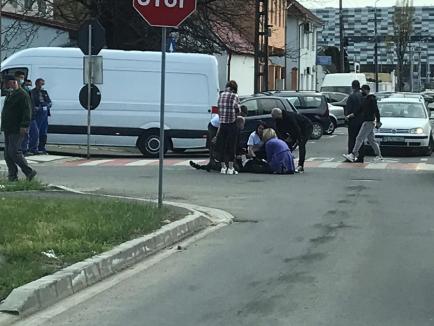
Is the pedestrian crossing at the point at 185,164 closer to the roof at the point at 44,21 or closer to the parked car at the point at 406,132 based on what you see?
the parked car at the point at 406,132

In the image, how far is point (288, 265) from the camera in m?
8.19

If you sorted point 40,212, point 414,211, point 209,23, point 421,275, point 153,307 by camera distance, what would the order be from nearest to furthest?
1. point 153,307
2. point 421,275
3. point 40,212
4. point 414,211
5. point 209,23

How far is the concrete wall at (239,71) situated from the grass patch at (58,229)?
3077cm

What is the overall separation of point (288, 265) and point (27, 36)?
2553 cm

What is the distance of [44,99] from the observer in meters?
19.3

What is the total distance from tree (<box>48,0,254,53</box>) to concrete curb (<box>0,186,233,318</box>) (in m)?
18.2

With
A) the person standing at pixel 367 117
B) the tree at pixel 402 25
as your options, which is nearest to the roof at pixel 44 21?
the person standing at pixel 367 117

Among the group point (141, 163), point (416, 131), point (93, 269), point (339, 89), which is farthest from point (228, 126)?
point (339, 89)

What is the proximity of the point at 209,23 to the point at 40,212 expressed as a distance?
19885 mm

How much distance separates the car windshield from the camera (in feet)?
75.5

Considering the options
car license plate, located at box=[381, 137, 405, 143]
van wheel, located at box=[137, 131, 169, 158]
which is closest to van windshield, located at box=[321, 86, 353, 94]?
car license plate, located at box=[381, 137, 405, 143]

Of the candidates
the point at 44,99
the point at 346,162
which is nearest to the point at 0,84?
the point at 44,99

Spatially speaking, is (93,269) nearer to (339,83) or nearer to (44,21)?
(44,21)

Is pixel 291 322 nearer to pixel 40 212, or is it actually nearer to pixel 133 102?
pixel 40 212
